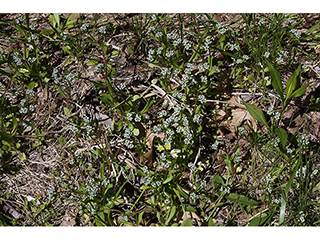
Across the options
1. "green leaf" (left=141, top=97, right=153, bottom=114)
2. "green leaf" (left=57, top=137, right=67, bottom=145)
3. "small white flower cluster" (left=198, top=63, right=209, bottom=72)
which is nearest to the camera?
"small white flower cluster" (left=198, top=63, right=209, bottom=72)

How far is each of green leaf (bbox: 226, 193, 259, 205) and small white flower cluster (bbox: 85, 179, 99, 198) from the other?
1619 millimetres

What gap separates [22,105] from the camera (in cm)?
422

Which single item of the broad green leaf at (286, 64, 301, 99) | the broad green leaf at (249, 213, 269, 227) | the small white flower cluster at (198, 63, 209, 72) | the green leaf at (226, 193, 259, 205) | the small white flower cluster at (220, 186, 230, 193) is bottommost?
the broad green leaf at (249, 213, 269, 227)

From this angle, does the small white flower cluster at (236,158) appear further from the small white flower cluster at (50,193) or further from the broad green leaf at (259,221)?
the small white flower cluster at (50,193)

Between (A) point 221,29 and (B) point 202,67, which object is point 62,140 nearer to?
(B) point 202,67

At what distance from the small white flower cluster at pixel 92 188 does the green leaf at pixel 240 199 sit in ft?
5.31

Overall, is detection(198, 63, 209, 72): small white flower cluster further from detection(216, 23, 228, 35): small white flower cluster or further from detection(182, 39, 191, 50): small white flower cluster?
detection(216, 23, 228, 35): small white flower cluster

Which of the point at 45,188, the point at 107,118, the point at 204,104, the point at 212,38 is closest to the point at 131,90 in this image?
the point at 107,118

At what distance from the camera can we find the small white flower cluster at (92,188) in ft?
12.2

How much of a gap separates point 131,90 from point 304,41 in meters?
2.69

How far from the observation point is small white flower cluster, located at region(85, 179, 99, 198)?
371 cm

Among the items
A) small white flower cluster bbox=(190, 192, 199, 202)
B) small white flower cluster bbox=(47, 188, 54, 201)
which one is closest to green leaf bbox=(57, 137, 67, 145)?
small white flower cluster bbox=(47, 188, 54, 201)

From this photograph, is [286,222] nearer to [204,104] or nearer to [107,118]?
[204,104]

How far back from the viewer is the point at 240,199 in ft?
12.4
